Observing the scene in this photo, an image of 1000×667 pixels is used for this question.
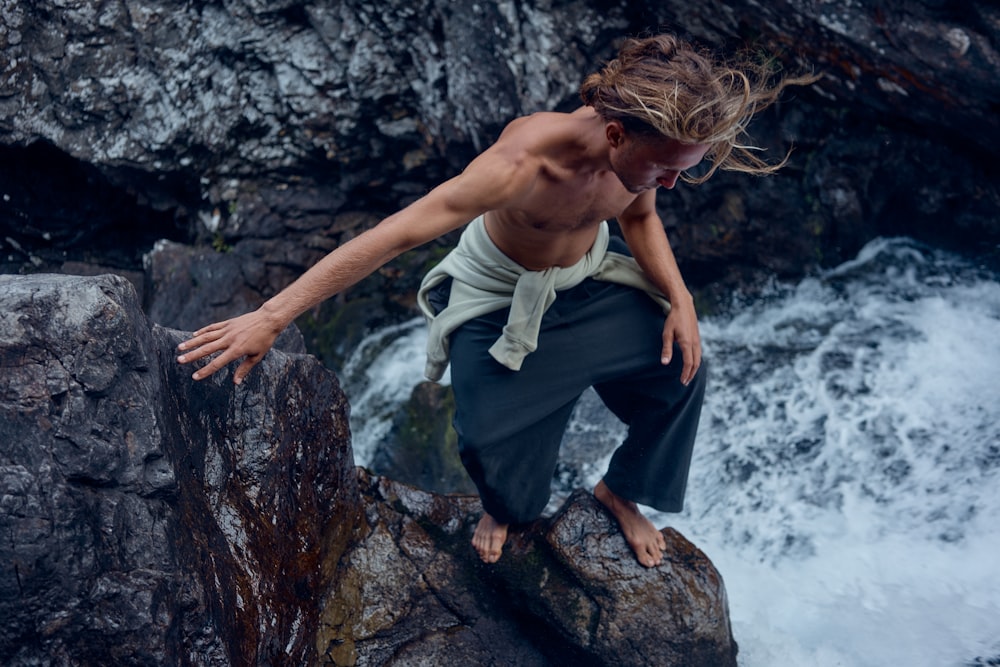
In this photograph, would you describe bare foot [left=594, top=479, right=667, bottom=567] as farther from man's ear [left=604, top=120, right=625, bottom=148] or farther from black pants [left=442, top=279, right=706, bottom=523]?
man's ear [left=604, top=120, right=625, bottom=148]

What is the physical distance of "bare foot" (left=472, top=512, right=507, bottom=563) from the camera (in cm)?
309

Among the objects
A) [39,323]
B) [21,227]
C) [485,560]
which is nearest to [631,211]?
[485,560]

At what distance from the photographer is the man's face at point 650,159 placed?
238 cm

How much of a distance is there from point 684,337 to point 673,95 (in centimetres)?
87

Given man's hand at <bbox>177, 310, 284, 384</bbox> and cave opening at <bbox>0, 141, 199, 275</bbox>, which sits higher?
man's hand at <bbox>177, 310, 284, 384</bbox>

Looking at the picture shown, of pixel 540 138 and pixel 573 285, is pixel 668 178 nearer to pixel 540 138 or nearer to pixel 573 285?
pixel 540 138

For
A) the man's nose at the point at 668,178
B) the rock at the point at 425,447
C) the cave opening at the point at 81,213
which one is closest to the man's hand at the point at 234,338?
the man's nose at the point at 668,178

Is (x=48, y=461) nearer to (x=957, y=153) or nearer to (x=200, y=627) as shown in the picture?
(x=200, y=627)

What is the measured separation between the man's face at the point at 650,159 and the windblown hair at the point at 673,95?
0.10ft

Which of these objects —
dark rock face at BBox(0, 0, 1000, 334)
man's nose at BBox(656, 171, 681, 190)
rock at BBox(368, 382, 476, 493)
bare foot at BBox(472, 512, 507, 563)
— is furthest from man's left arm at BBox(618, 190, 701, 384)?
dark rock face at BBox(0, 0, 1000, 334)

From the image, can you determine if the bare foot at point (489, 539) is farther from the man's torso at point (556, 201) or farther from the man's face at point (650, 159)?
the man's face at point (650, 159)

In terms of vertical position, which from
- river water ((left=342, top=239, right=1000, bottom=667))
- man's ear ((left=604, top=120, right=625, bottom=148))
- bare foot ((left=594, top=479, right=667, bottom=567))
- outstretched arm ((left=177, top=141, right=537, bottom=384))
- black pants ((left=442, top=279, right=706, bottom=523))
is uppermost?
outstretched arm ((left=177, top=141, right=537, bottom=384))

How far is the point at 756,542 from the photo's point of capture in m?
3.72

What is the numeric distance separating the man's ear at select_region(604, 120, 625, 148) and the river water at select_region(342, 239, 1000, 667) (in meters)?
2.01
